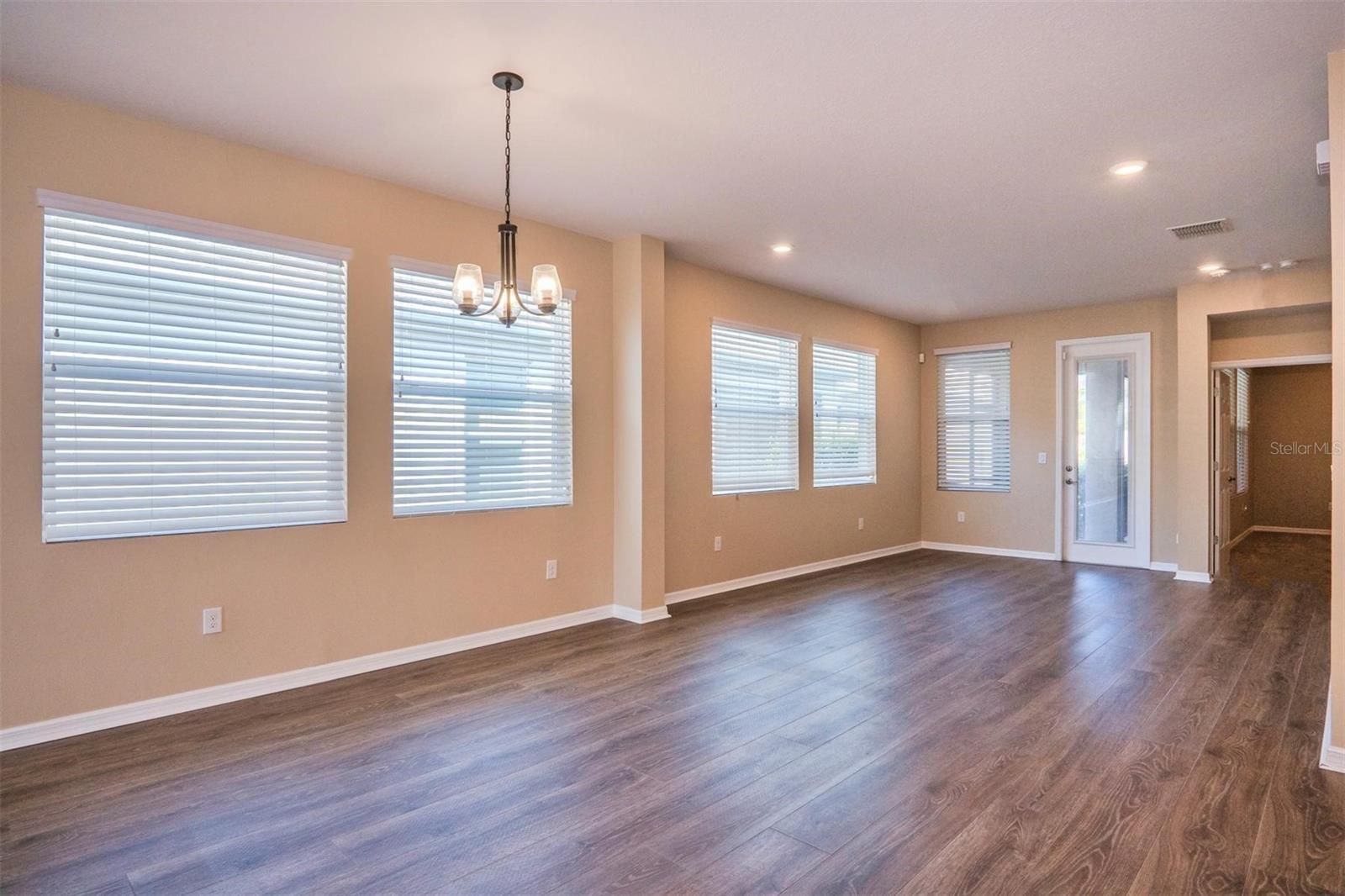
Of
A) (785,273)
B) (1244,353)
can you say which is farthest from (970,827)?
(1244,353)

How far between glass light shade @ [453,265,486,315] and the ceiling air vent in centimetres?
465

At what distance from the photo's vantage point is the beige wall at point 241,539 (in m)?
3.00

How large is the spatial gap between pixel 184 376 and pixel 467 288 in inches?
59.7

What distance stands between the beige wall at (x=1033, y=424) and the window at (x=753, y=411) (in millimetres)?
2700

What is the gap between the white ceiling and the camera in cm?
254

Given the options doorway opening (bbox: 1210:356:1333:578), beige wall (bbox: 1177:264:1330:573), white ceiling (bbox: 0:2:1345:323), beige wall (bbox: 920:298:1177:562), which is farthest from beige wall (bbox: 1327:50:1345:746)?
doorway opening (bbox: 1210:356:1333:578)

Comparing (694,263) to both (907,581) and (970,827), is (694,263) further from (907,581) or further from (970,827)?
(970,827)

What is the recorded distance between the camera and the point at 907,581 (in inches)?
258

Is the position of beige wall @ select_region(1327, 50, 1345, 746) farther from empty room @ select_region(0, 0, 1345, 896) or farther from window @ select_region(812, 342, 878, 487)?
window @ select_region(812, 342, 878, 487)

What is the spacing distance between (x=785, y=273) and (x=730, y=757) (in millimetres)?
4418

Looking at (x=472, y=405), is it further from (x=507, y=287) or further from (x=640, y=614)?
(x=640, y=614)

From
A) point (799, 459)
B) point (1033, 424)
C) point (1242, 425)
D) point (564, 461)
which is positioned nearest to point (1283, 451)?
point (1242, 425)
